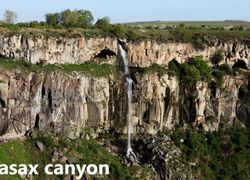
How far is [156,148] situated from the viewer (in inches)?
2729

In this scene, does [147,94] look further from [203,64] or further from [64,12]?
[64,12]

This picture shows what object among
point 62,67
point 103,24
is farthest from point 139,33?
point 62,67

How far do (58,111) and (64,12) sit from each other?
20.8 m

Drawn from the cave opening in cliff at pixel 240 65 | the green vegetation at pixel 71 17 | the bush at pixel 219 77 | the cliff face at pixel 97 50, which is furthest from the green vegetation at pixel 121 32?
the bush at pixel 219 77

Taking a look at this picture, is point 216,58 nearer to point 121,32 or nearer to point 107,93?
point 121,32

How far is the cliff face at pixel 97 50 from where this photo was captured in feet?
222

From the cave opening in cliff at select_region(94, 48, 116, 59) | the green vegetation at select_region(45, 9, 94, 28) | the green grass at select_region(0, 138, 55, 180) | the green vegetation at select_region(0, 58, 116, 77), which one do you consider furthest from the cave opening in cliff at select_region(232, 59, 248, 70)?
the green grass at select_region(0, 138, 55, 180)

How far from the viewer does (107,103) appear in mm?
71625

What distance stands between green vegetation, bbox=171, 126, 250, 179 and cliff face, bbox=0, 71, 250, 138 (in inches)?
62.1

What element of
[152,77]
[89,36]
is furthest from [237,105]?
[89,36]

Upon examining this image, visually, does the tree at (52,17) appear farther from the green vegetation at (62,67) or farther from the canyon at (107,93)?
the green vegetation at (62,67)

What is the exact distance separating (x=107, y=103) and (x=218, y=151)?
12.1 meters

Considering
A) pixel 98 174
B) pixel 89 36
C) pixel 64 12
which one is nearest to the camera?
pixel 98 174

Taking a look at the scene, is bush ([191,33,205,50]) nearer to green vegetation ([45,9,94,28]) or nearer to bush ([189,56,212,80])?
bush ([189,56,212,80])
